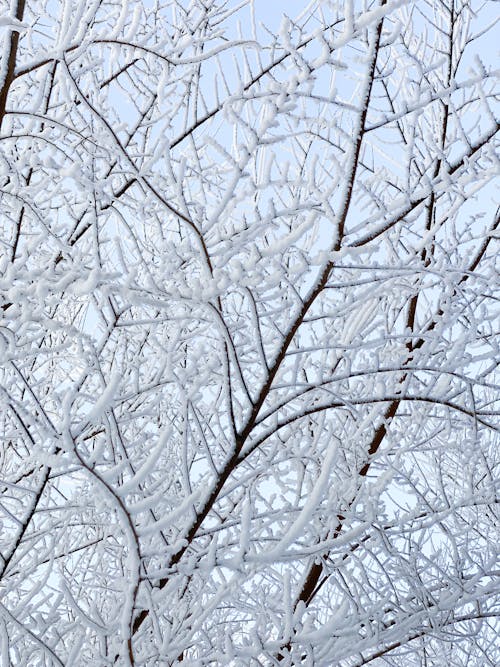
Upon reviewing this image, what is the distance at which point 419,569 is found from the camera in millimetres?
2691

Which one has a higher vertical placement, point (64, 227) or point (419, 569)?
point (64, 227)

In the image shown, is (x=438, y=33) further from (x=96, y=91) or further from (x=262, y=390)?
(x=262, y=390)

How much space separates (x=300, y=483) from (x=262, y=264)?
1359 mm

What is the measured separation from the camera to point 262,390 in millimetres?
1852

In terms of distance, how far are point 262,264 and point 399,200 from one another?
0.42 m

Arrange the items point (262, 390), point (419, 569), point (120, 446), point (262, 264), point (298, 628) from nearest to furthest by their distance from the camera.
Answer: point (120, 446)
point (262, 264)
point (262, 390)
point (298, 628)
point (419, 569)

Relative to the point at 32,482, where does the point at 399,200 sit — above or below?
below

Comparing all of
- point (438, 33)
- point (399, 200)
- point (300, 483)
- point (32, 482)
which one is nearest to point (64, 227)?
point (32, 482)

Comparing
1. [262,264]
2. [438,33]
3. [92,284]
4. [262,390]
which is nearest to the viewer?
[92,284]

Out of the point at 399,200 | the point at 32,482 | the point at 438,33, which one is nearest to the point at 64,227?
the point at 32,482

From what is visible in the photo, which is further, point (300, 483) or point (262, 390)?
point (300, 483)

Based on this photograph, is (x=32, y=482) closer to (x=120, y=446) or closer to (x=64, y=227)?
(x=64, y=227)

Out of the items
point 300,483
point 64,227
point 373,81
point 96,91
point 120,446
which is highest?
point 96,91

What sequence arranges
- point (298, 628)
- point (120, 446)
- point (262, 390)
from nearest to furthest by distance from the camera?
point (120, 446) < point (262, 390) < point (298, 628)
